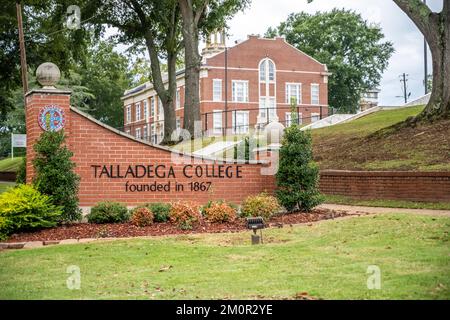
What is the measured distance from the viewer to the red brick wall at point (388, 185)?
52.6 feet

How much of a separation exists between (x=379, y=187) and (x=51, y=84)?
9161mm

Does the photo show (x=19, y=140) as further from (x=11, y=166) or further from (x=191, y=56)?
(x=191, y=56)

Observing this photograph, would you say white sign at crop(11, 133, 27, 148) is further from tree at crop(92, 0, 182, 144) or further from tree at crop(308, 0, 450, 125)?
tree at crop(308, 0, 450, 125)

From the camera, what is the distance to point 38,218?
42.2ft

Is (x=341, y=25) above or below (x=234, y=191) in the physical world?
above

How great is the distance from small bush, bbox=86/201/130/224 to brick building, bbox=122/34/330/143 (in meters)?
40.4

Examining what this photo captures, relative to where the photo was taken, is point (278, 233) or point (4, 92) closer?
point (278, 233)

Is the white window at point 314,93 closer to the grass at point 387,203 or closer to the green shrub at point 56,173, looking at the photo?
the grass at point 387,203

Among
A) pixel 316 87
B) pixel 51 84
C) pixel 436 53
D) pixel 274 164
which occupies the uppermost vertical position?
pixel 316 87

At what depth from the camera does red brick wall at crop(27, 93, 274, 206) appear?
1505 cm

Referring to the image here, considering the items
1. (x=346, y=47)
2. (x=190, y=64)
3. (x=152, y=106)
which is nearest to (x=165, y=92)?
(x=190, y=64)

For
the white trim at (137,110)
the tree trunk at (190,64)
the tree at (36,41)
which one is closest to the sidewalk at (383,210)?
the tree trunk at (190,64)
